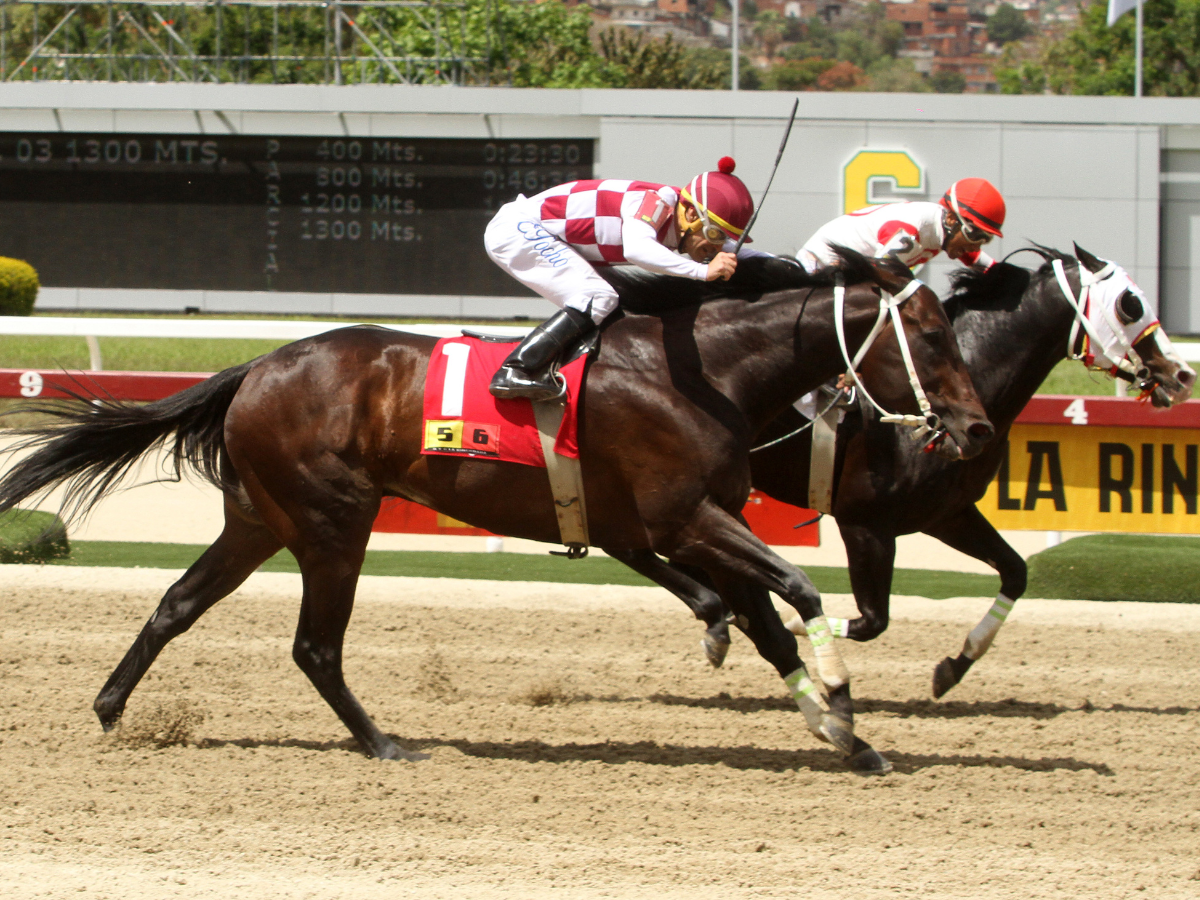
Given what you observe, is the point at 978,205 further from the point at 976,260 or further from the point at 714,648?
the point at 714,648

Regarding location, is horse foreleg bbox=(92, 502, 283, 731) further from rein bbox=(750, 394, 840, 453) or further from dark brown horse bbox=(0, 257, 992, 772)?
rein bbox=(750, 394, 840, 453)

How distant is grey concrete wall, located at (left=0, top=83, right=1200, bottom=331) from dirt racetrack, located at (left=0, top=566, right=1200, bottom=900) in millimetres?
11262

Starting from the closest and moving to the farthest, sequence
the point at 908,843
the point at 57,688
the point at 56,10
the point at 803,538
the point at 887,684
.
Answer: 1. the point at 908,843
2. the point at 57,688
3. the point at 887,684
4. the point at 803,538
5. the point at 56,10

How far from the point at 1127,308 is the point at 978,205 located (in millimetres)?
598

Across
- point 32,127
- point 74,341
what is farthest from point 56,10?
point 74,341

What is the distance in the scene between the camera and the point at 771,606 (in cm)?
411

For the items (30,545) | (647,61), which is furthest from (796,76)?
(30,545)

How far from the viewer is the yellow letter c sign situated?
17.1 meters

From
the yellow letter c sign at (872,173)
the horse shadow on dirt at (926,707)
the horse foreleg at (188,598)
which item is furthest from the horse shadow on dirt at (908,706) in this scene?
the yellow letter c sign at (872,173)

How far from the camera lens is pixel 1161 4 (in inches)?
1495

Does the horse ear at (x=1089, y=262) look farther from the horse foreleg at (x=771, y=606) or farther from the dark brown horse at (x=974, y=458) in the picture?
the horse foreleg at (x=771, y=606)

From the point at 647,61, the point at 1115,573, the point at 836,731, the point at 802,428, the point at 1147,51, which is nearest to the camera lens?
the point at 836,731

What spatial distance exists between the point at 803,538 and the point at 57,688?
12.1ft

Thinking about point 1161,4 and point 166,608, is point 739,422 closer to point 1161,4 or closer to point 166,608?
point 166,608
